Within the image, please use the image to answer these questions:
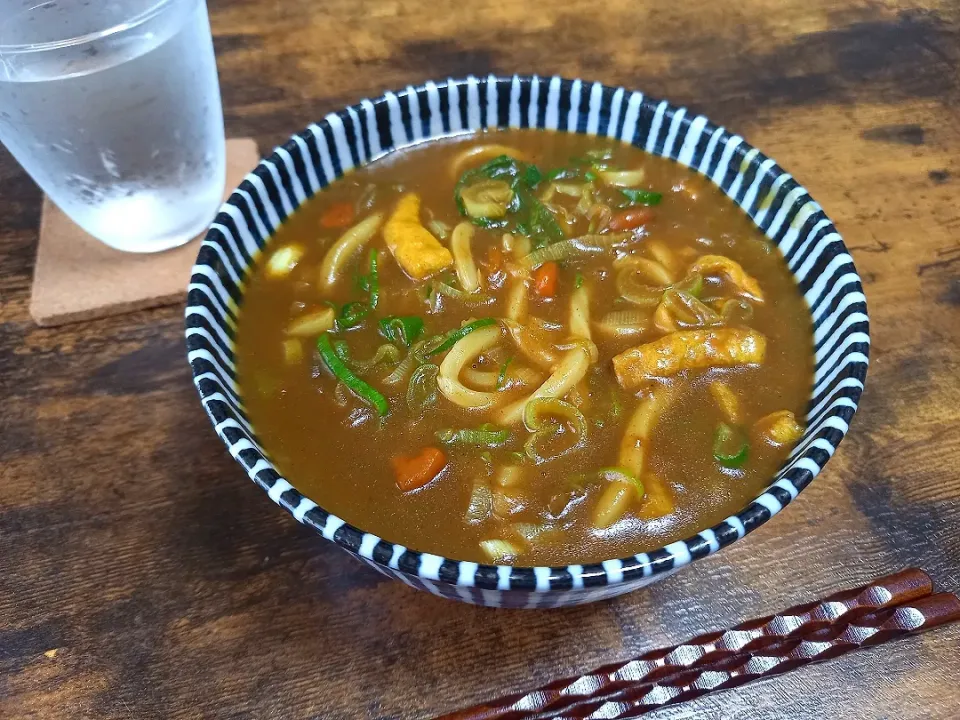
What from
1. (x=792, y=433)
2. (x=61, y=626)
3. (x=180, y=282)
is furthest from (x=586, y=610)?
(x=180, y=282)

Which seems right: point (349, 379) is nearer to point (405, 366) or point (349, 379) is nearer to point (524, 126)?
point (405, 366)

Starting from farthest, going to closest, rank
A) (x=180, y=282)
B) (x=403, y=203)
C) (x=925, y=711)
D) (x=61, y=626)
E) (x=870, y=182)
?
(x=870, y=182)
(x=180, y=282)
(x=403, y=203)
(x=61, y=626)
(x=925, y=711)

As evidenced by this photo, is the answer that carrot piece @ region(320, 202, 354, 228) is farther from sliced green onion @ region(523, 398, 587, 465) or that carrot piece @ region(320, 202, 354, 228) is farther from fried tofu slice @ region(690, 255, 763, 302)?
fried tofu slice @ region(690, 255, 763, 302)

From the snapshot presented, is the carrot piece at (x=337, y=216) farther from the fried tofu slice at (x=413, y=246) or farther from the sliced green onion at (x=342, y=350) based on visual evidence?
the sliced green onion at (x=342, y=350)

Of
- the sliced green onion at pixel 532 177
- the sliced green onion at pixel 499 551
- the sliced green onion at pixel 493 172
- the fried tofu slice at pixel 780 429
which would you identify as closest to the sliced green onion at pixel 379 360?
the sliced green onion at pixel 499 551

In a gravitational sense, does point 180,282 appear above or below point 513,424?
below

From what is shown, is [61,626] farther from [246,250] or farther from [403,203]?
[403,203]

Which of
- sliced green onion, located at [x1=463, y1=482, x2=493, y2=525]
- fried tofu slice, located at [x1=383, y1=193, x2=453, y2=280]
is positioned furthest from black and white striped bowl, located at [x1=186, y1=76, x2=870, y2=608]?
fried tofu slice, located at [x1=383, y1=193, x2=453, y2=280]

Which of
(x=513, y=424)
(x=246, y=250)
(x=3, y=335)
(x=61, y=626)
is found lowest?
(x=61, y=626)
